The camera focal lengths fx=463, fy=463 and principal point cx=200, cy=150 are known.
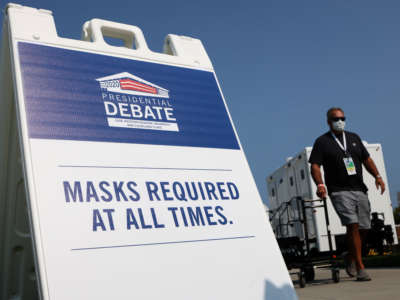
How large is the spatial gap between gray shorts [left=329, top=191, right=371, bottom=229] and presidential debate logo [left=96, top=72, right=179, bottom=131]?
2.38 meters

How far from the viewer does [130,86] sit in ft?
7.59

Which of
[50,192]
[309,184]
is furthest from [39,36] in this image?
[309,184]

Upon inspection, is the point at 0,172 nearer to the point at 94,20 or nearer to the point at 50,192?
the point at 50,192

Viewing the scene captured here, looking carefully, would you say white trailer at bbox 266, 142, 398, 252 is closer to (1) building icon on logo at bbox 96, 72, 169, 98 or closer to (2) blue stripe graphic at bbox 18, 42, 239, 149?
(2) blue stripe graphic at bbox 18, 42, 239, 149

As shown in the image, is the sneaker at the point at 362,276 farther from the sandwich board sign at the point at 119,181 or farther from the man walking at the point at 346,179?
the sandwich board sign at the point at 119,181

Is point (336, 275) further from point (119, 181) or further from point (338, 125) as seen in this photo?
point (119, 181)

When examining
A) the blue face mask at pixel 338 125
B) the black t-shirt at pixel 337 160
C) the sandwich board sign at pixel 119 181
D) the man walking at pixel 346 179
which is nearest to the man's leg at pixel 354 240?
the man walking at pixel 346 179

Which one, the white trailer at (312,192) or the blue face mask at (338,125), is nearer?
the blue face mask at (338,125)

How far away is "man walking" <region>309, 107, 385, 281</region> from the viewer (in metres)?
4.11

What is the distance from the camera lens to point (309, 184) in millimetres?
10312

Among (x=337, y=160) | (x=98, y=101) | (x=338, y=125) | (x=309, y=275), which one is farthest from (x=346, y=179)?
(x=98, y=101)

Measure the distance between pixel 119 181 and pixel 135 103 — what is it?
488mm

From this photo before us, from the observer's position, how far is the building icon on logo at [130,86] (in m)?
2.23

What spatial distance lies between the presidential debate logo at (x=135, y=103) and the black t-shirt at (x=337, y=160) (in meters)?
2.37
